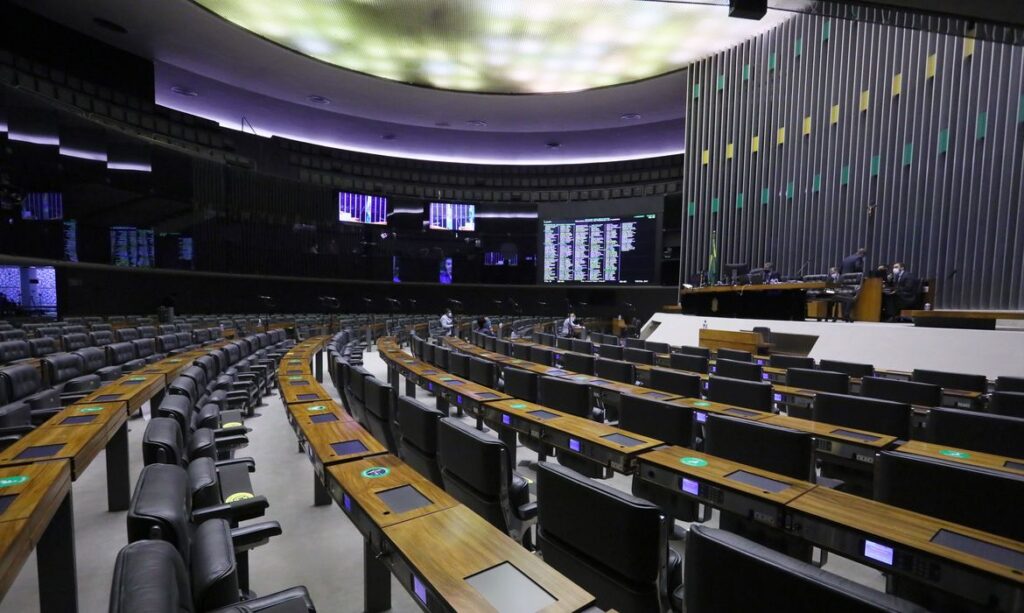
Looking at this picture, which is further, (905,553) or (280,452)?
(280,452)

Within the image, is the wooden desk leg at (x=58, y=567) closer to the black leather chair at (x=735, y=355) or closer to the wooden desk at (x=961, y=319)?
the black leather chair at (x=735, y=355)

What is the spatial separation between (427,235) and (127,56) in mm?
9728

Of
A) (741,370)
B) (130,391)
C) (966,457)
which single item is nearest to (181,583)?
(130,391)

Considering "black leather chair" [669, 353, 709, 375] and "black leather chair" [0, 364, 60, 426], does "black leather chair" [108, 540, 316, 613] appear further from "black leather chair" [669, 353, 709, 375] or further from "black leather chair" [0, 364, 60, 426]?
"black leather chair" [669, 353, 709, 375]

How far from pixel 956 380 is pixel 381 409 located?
4873 millimetres

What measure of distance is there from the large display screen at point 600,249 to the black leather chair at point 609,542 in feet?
49.7

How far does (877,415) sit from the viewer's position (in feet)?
9.21

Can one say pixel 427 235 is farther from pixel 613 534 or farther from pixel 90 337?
pixel 613 534

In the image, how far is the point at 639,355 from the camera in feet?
18.9

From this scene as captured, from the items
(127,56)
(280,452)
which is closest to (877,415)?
(280,452)

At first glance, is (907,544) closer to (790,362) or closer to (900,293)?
(790,362)

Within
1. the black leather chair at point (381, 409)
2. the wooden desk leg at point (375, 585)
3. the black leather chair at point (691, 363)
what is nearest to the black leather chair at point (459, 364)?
the black leather chair at point (381, 409)

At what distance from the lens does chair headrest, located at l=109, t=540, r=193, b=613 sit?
2.64ft

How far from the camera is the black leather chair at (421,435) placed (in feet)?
8.08
